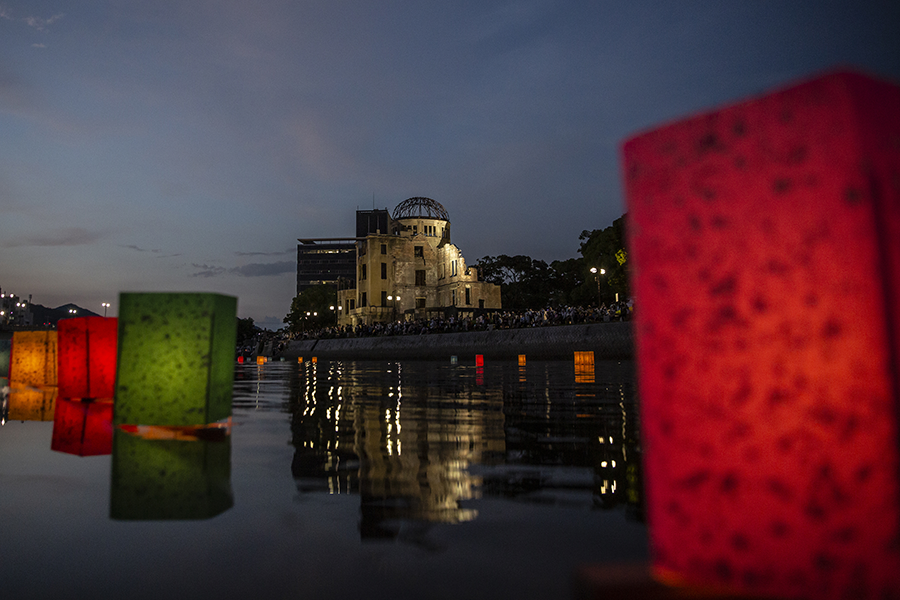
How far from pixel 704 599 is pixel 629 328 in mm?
24575

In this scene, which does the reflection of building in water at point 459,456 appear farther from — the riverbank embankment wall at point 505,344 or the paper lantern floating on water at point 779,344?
the riverbank embankment wall at point 505,344

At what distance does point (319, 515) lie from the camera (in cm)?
212

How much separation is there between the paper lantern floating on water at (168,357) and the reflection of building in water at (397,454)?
762mm

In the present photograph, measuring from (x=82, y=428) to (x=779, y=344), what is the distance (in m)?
4.89

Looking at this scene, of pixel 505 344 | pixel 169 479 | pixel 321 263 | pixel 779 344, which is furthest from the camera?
pixel 321 263

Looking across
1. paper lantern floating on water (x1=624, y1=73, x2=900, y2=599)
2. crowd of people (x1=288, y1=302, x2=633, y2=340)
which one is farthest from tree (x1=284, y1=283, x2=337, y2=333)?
paper lantern floating on water (x1=624, y1=73, x2=900, y2=599)

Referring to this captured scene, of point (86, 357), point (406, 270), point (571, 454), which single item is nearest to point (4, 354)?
point (86, 357)

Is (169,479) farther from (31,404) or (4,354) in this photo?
(4,354)

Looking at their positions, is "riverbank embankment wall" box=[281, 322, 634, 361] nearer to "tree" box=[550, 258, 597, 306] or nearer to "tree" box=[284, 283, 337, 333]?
"tree" box=[550, 258, 597, 306]

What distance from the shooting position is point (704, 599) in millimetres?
1090

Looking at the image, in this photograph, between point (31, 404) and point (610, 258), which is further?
point (610, 258)

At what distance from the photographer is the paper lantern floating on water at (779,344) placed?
106cm

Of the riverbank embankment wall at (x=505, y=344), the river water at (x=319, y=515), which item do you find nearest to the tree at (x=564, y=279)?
the riverbank embankment wall at (x=505, y=344)

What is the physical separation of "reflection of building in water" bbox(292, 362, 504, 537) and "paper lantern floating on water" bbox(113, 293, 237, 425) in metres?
0.76
